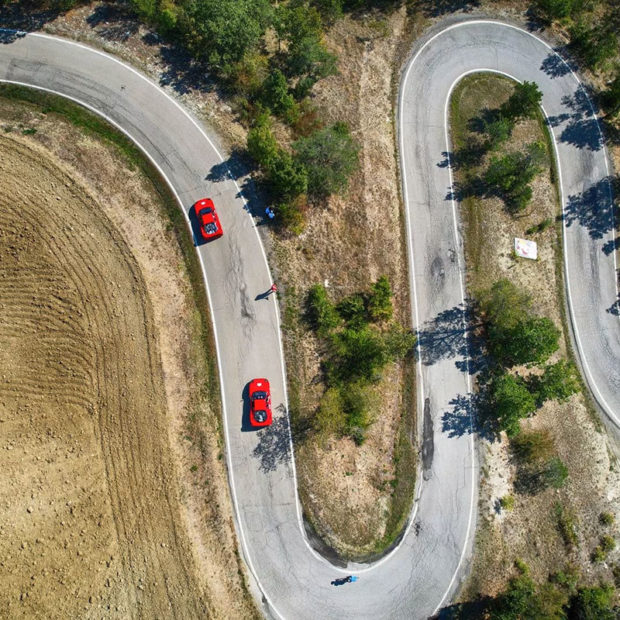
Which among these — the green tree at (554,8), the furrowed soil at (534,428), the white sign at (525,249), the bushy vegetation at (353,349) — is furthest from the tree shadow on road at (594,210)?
the bushy vegetation at (353,349)

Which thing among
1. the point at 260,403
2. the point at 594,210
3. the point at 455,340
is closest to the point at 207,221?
the point at 260,403

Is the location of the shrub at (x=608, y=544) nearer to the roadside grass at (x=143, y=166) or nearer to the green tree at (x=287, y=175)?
the roadside grass at (x=143, y=166)

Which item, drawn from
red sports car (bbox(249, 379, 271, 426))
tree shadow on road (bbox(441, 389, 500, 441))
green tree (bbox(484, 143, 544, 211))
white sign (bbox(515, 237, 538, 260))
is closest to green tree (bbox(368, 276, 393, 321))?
tree shadow on road (bbox(441, 389, 500, 441))

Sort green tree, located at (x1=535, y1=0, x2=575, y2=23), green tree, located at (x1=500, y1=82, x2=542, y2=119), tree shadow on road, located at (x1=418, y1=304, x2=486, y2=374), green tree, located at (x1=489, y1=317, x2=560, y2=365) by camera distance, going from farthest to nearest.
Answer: green tree, located at (x1=535, y1=0, x2=575, y2=23) → green tree, located at (x1=500, y1=82, x2=542, y2=119) → tree shadow on road, located at (x1=418, y1=304, x2=486, y2=374) → green tree, located at (x1=489, y1=317, x2=560, y2=365)

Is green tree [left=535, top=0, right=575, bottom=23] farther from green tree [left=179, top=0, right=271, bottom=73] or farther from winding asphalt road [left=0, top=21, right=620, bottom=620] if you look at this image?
green tree [left=179, top=0, right=271, bottom=73]

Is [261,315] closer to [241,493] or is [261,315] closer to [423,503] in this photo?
[241,493]

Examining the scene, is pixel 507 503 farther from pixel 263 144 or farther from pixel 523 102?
pixel 523 102
